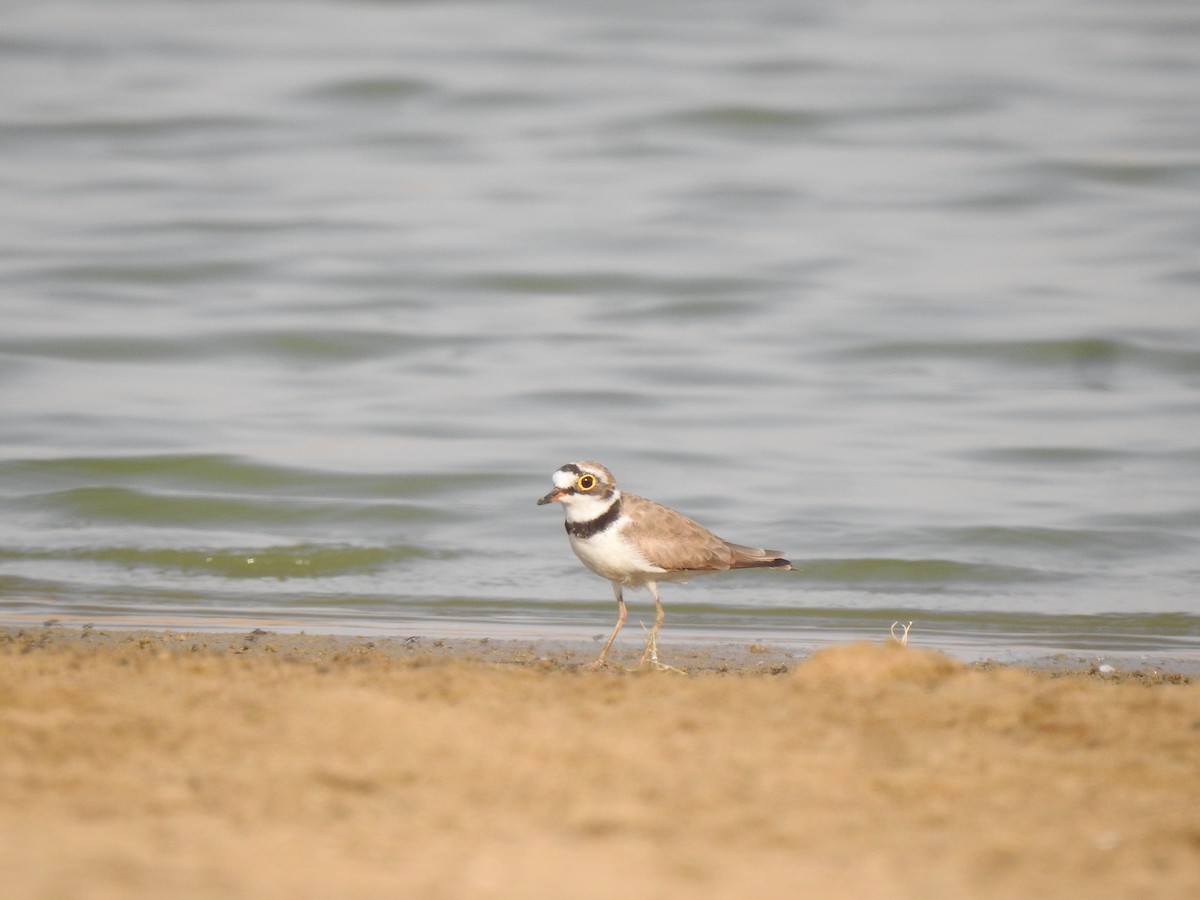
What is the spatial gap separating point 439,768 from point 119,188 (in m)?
16.4

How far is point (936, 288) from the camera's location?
15.3m

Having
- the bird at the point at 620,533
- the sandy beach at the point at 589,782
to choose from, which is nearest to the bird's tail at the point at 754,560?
the bird at the point at 620,533

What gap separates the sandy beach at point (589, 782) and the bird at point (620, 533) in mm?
1582

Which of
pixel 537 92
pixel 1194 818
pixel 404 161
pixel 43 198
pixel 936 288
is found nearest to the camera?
pixel 1194 818

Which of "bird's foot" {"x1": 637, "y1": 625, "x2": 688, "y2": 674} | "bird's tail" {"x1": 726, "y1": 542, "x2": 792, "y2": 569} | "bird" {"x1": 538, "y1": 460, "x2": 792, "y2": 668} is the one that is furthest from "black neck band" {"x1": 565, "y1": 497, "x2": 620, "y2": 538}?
"bird's tail" {"x1": 726, "y1": 542, "x2": 792, "y2": 569}

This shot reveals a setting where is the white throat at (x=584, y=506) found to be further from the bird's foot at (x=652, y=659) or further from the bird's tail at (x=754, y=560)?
the bird's tail at (x=754, y=560)

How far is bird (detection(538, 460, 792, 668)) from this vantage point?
21.1 feet

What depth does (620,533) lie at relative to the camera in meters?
6.43

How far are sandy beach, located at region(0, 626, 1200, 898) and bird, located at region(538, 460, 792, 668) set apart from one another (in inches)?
62.3

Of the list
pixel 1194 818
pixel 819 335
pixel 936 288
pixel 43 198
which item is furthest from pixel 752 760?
pixel 43 198

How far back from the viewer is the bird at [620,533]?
21.1ft

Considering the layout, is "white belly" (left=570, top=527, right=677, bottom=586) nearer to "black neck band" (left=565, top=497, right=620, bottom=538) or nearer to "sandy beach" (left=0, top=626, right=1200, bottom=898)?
"black neck band" (left=565, top=497, right=620, bottom=538)

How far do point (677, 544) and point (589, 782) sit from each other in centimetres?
299

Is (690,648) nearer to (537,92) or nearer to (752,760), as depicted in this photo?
(752,760)
